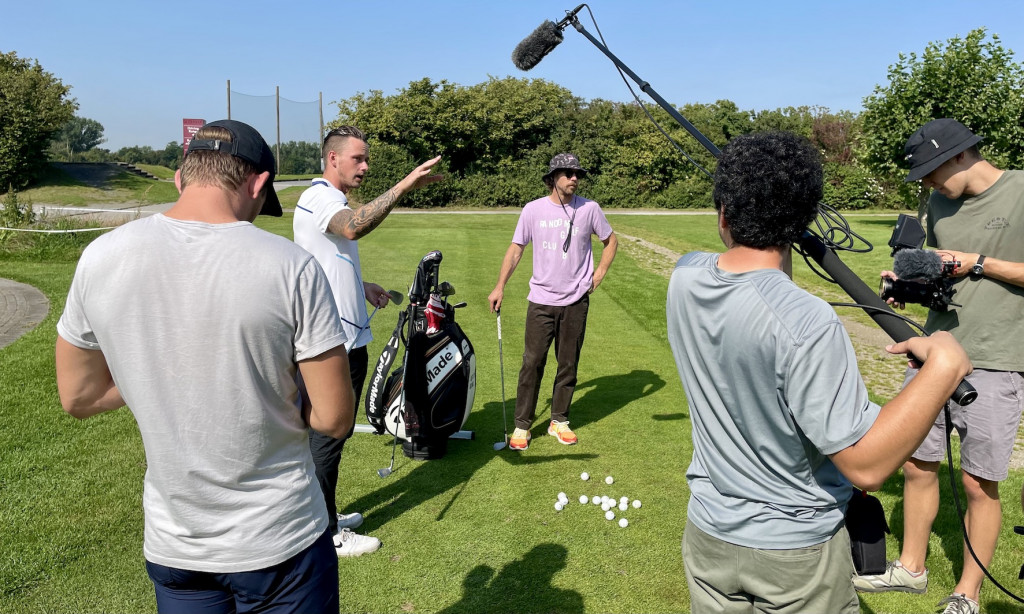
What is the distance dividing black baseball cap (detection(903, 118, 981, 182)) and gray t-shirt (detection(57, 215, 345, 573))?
2971 millimetres

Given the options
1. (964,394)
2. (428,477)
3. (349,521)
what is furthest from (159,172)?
(964,394)

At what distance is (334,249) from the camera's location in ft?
13.0

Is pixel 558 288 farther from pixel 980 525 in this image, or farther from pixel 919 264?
pixel 919 264

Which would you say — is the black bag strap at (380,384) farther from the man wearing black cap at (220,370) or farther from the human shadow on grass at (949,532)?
the human shadow on grass at (949,532)

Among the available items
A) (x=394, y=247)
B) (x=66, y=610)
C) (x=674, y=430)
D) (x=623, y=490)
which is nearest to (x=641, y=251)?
(x=394, y=247)

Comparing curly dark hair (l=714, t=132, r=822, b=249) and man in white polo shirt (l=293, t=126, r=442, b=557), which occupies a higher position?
curly dark hair (l=714, t=132, r=822, b=249)

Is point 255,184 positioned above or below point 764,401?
above

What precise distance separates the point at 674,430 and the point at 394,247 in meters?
12.3

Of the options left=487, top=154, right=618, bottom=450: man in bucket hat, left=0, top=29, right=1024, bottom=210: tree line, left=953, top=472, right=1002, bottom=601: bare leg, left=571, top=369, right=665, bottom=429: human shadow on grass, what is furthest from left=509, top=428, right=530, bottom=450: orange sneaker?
left=0, top=29, right=1024, bottom=210: tree line

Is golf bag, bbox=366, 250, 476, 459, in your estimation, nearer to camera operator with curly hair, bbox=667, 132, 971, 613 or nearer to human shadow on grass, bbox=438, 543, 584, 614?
human shadow on grass, bbox=438, 543, 584, 614

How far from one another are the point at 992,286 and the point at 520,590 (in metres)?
2.84

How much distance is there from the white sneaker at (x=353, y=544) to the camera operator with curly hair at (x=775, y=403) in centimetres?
246

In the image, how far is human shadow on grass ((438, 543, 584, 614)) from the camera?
12.1 ft

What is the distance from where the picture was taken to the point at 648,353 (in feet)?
29.1
